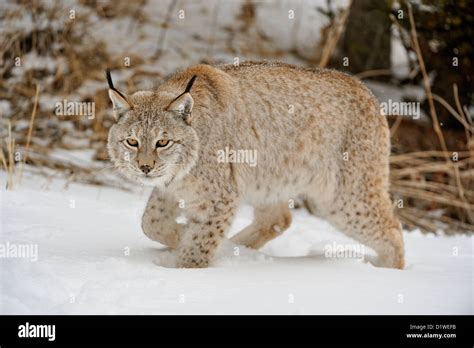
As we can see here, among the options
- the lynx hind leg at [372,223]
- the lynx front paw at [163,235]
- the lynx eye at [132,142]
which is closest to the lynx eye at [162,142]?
the lynx eye at [132,142]

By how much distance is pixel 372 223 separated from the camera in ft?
19.6

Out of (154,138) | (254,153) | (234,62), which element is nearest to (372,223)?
(254,153)

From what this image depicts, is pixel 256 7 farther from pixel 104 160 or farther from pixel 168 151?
pixel 168 151

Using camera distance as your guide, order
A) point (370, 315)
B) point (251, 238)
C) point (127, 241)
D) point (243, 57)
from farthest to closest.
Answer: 1. point (243, 57)
2. point (251, 238)
3. point (127, 241)
4. point (370, 315)

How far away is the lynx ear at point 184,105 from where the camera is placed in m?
5.16

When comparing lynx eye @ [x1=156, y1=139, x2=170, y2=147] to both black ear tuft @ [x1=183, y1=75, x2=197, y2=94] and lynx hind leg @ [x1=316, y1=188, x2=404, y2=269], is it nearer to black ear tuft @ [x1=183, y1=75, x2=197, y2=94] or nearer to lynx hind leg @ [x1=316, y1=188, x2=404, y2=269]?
black ear tuft @ [x1=183, y1=75, x2=197, y2=94]

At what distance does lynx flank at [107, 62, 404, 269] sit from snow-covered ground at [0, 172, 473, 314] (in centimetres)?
25

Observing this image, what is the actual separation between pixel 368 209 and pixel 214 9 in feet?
23.4

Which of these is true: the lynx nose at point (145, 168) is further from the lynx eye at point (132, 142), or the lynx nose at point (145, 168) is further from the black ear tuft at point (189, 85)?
the black ear tuft at point (189, 85)

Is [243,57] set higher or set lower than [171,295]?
higher

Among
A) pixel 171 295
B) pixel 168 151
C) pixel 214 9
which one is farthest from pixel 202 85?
pixel 214 9

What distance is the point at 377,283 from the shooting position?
495cm

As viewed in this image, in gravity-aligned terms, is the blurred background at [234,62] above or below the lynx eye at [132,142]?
above

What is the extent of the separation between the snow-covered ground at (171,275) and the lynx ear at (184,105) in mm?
988
